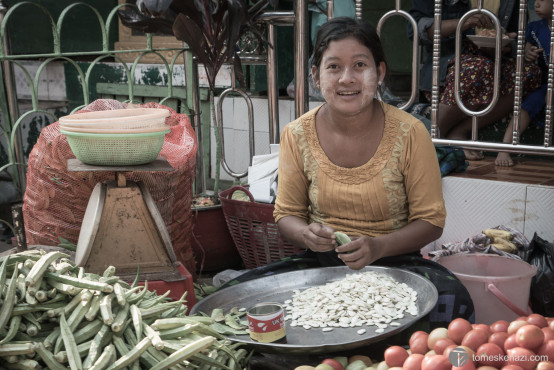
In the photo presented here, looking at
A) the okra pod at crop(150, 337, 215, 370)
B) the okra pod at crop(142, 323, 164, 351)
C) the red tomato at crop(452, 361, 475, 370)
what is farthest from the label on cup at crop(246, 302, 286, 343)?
the red tomato at crop(452, 361, 475, 370)

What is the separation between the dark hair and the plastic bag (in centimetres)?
120

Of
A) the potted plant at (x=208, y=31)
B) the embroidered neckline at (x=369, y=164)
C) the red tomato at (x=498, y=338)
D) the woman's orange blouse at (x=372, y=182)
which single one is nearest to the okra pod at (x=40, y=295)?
the woman's orange blouse at (x=372, y=182)

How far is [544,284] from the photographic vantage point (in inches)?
112

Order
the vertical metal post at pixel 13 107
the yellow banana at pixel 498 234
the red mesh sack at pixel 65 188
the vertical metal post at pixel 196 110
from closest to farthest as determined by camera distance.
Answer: the red mesh sack at pixel 65 188 → the yellow banana at pixel 498 234 → the vertical metal post at pixel 13 107 → the vertical metal post at pixel 196 110

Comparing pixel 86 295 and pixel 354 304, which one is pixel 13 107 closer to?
pixel 86 295

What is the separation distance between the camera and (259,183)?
3.79 metres

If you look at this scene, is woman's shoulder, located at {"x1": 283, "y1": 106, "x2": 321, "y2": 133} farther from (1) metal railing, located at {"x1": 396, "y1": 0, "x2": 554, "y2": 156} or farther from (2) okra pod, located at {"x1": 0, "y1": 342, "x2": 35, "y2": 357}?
(2) okra pod, located at {"x1": 0, "y1": 342, "x2": 35, "y2": 357}

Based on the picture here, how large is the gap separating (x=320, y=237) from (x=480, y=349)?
0.86 metres

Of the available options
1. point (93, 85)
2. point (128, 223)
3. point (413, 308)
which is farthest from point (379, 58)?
point (93, 85)

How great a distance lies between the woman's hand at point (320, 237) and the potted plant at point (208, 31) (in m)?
1.43

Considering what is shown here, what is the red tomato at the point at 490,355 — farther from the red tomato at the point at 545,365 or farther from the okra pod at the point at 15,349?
the okra pod at the point at 15,349

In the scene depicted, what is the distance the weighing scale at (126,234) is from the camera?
2.65 meters

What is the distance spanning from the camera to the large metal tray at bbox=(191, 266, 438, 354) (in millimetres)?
2041

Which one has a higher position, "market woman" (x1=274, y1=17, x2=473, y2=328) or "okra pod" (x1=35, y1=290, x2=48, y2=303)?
"market woman" (x1=274, y1=17, x2=473, y2=328)
